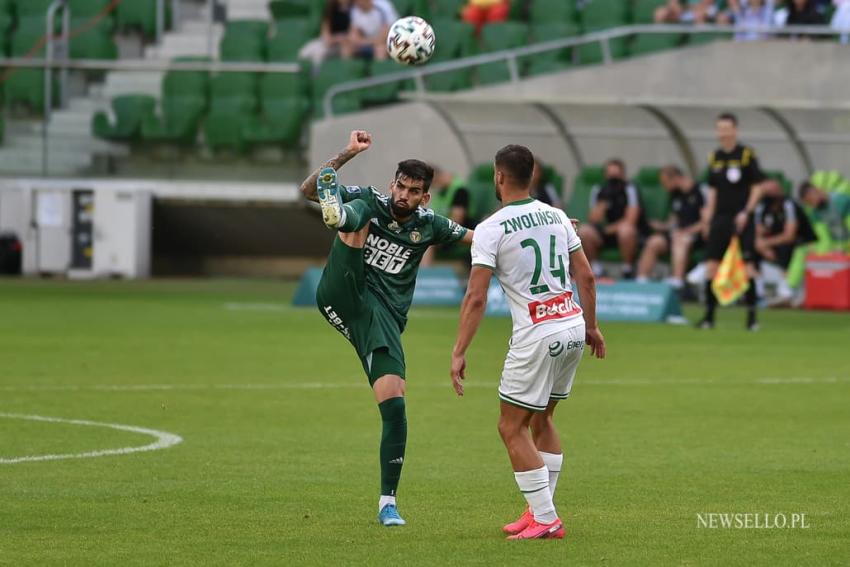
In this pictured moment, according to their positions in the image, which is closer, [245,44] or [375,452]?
[375,452]

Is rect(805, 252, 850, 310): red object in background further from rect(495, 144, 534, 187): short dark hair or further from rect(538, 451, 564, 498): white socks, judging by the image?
rect(495, 144, 534, 187): short dark hair

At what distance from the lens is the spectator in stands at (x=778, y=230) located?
25.9m

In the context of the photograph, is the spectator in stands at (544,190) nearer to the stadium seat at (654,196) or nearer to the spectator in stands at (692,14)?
the stadium seat at (654,196)

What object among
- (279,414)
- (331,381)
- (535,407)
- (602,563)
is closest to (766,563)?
(602,563)

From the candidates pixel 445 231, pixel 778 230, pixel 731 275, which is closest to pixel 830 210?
pixel 778 230

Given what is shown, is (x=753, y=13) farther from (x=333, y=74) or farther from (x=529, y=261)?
(x=529, y=261)

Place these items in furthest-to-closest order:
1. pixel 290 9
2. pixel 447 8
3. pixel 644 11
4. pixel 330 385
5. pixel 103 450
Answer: pixel 290 9
pixel 447 8
pixel 644 11
pixel 330 385
pixel 103 450

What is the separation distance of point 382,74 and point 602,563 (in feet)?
76.1

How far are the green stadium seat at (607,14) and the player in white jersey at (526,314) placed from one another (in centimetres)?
2327

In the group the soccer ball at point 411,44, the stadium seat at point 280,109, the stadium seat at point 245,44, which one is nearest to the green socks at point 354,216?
the soccer ball at point 411,44

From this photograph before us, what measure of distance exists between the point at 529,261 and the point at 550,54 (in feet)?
70.6

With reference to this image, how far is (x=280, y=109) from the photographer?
29531mm

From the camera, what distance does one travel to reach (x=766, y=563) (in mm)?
7090

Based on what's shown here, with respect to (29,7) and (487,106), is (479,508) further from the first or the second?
(29,7)
